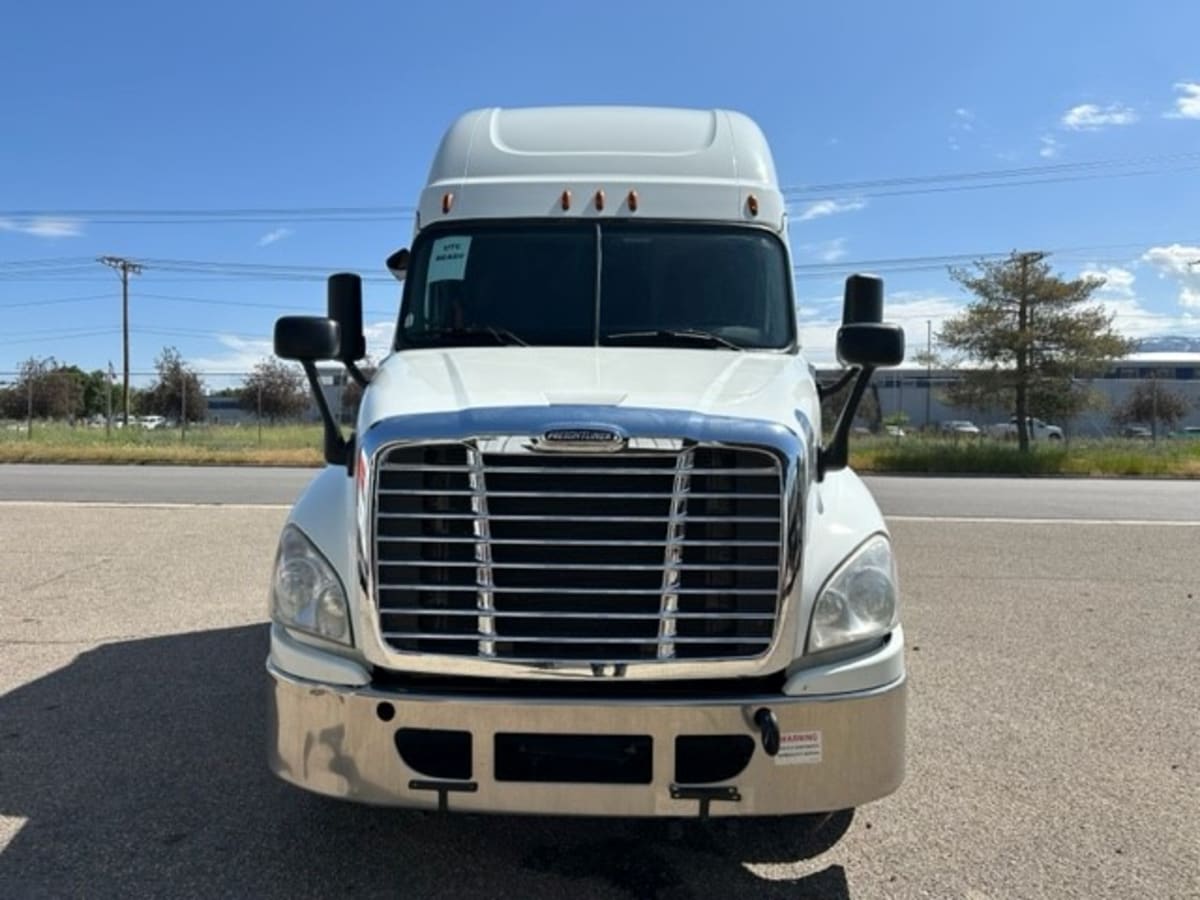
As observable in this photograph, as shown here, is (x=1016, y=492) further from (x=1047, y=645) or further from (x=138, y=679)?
(x=138, y=679)

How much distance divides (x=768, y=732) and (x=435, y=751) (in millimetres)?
1031

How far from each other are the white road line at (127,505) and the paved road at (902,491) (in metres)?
0.22

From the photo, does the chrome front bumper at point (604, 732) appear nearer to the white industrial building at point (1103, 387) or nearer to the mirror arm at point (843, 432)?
the mirror arm at point (843, 432)

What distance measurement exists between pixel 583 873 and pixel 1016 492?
16553 mm

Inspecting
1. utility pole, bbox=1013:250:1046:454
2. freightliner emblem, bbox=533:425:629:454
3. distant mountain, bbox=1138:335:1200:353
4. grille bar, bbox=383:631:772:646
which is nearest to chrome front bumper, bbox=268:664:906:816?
grille bar, bbox=383:631:772:646

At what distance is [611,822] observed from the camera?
3758 millimetres

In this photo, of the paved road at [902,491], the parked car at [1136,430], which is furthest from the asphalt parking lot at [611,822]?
the parked car at [1136,430]

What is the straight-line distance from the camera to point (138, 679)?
5.57m

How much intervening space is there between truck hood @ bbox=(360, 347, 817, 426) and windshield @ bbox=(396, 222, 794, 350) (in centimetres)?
19

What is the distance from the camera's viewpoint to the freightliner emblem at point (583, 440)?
296cm

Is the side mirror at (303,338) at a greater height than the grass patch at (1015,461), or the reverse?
the side mirror at (303,338)

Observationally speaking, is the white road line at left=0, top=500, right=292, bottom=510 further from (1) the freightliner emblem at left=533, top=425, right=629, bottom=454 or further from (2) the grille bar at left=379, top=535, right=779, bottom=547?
(1) the freightliner emblem at left=533, top=425, right=629, bottom=454

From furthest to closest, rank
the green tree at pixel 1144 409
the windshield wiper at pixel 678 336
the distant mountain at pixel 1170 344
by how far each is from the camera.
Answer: the distant mountain at pixel 1170 344 → the green tree at pixel 1144 409 → the windshield wiper at pixel 678 336

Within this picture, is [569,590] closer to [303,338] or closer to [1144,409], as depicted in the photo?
[303,338]
